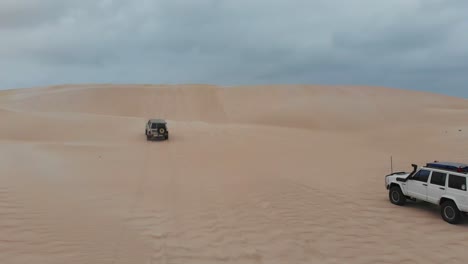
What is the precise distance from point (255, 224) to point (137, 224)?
110 inches

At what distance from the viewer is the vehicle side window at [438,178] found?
9.30 m

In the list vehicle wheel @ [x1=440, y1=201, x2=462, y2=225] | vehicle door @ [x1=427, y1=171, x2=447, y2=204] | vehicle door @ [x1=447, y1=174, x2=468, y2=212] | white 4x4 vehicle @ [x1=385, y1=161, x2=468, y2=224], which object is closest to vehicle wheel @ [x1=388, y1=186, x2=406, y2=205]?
white 4x4 vehicle @ [x1=385, y1=161, x2=468, y2=224]

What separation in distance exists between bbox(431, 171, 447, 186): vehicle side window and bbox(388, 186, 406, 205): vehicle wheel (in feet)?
3.88

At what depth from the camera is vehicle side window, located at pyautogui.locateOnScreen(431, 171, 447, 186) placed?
9.30 metres

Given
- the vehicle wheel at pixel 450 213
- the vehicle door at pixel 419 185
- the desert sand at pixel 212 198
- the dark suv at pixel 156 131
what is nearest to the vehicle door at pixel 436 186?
the vehicle door at pixel 419 185

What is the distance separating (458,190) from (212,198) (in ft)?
21.5

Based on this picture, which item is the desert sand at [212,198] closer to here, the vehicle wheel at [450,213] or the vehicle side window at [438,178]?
the vehicle wheel at [450,213]

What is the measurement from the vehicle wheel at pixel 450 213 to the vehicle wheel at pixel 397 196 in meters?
1.36

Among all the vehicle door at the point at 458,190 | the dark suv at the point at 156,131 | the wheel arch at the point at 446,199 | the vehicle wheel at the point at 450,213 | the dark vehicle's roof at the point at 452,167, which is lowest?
the vehicle wheel at the point at 450,213

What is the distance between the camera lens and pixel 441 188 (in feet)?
30.4

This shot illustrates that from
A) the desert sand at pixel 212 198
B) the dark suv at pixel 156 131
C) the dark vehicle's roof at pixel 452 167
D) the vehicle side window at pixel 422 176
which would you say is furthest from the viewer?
the dark suv at pixel 156 131

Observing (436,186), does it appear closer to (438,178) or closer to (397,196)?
(438,178)

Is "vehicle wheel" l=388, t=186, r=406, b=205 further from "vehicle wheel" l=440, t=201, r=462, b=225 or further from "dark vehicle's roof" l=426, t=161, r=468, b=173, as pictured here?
"vehicle wheel" l=440, t=201, r=462, b=225

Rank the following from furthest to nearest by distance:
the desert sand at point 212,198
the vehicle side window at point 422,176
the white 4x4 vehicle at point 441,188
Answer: the vehicle side window at point 422,176, the white 4x4 vehicle at point 441,188, the desert sand at point 212,198
